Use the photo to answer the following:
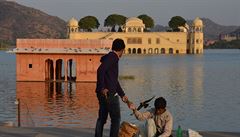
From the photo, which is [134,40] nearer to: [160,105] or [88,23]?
[88,23]

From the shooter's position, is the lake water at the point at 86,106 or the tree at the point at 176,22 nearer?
the lake water at the point at 86,106

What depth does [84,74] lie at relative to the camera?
1481 inches

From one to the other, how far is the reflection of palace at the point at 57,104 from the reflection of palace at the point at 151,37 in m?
90.3

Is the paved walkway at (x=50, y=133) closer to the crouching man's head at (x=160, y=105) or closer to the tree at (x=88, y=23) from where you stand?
the crouching man's head at (x=160, y=105)

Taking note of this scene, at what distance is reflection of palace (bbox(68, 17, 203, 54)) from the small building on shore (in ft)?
283

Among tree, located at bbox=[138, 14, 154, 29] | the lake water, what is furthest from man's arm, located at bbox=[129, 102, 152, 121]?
tree, located at bbox=[138, 14, 154, 29]

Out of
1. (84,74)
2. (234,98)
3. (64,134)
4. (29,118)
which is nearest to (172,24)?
(84,74)

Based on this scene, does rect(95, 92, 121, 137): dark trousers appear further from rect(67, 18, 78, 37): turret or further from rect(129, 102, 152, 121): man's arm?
rect(67, 18, 78, 37): turret

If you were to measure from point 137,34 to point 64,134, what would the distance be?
11915 cm

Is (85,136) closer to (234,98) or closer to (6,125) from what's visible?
(6,125)

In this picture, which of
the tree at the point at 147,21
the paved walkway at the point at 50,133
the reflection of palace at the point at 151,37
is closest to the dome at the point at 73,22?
the reflection of palace at the point at 151,37

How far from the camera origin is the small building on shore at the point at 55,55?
3681cm

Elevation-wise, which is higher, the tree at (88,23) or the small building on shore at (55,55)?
the tree at (88,23)

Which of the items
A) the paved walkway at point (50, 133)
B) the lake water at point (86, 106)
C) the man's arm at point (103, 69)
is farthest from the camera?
the lake water at point (86, 106)
